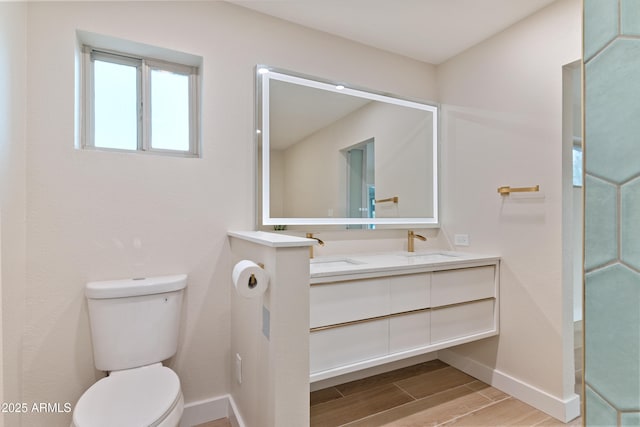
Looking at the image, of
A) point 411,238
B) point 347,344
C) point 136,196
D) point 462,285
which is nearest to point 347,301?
point 347,344

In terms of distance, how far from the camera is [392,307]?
1.79 m

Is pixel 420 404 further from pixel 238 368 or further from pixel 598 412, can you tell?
pixel 598 412

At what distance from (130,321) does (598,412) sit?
173cm

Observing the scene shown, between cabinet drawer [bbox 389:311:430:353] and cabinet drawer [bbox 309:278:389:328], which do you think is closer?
cabinet drawer [bbox 309:278:389:328]

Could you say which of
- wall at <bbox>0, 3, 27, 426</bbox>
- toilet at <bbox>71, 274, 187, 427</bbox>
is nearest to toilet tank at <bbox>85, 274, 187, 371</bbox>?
toilet at <bbox>71, 274, 187, 427</bbox>

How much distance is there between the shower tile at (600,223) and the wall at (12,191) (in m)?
1.74

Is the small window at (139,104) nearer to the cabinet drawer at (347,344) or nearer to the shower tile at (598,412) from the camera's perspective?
the cabinet drawer at (347,344)

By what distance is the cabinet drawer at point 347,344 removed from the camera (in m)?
1.59

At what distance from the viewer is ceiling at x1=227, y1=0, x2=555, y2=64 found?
196cm

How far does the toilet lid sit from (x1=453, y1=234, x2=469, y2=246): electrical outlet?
2.08 metres

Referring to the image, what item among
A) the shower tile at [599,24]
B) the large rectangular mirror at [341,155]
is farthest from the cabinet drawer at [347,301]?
the shower tile at [599,24]

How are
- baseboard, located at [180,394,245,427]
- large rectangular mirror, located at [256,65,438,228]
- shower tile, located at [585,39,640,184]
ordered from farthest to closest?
1. large rectangular mirror, located at [256,65,438,228]
2. baseboard, located at [180,394,245,427]
3. shower tile, located at [585,39,640,184]

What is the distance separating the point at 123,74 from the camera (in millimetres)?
1870

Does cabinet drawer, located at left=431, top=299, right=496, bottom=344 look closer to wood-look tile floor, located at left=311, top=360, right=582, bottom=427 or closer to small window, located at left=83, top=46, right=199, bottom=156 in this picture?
wood-look tile floor, located at left=311, top=360, right=582, bottom=427
